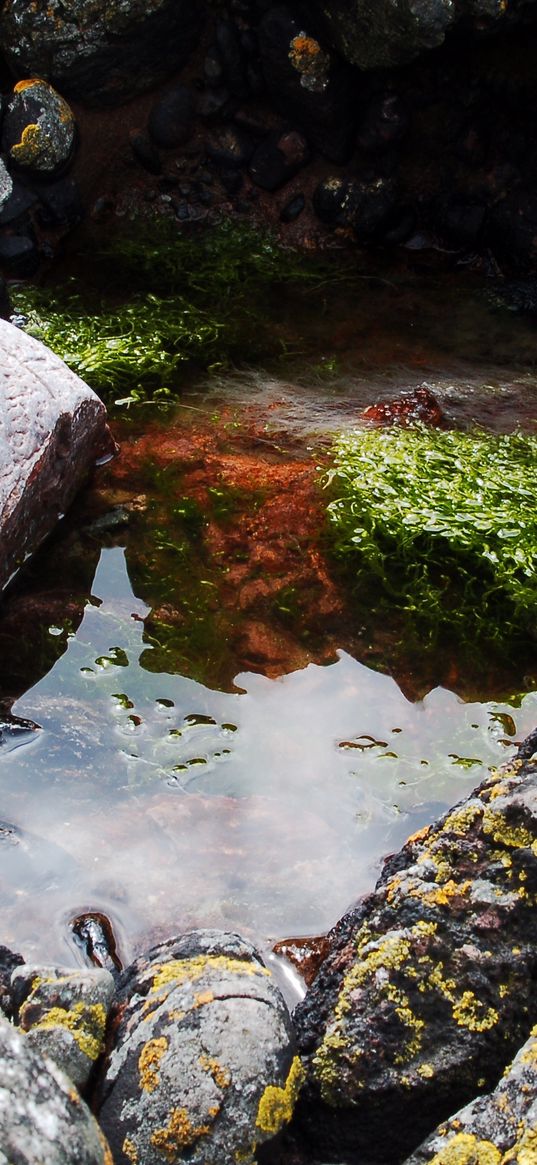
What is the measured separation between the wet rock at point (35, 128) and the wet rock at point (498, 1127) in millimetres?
6521

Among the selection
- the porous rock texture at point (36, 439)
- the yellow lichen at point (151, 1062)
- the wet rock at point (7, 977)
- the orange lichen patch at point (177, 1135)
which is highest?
the porous rock texture at point (36, 439)

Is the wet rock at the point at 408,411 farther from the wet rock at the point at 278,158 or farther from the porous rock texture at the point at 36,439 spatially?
A: the wet rock at the point at 278,158

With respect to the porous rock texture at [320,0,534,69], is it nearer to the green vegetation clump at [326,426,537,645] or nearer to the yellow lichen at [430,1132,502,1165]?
the green vegetation clump at [326,426,537,645]

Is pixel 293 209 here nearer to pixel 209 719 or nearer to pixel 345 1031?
pixel 209 719

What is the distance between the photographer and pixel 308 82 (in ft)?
22.5

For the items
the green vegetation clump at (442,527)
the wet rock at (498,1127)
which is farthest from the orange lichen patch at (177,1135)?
the green vegetation clump at (442,527)

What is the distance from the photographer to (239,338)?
6184mm

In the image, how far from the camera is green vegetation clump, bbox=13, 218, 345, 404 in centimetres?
575

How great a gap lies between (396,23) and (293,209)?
1457mm

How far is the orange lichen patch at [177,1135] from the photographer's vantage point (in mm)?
2021

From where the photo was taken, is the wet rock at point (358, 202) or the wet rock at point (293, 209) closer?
the wet rock at point (358, 202)

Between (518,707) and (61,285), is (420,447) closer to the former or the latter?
(518,707)

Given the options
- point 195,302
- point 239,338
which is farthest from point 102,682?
point 195,302

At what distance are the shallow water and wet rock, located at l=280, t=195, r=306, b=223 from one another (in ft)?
8.27
